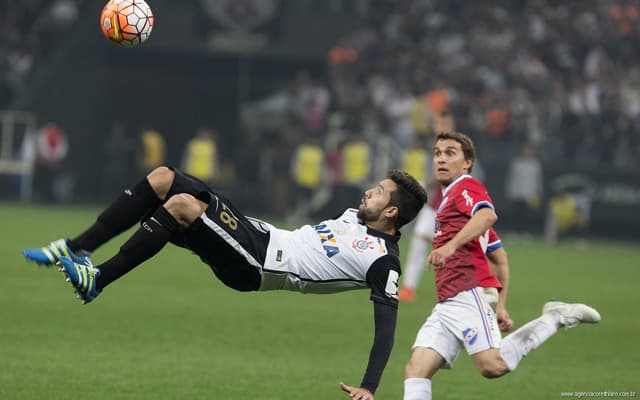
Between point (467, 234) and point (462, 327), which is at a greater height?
point (467, 234)

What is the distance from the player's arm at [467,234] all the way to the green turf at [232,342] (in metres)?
2.17

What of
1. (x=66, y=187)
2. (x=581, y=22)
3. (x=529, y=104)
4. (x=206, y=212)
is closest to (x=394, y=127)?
(x=529, y=104)

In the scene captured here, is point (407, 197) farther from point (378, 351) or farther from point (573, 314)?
point (573, 314)

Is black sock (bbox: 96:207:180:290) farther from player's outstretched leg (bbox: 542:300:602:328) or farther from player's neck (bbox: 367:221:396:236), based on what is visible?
player's outstretched leg (bbox: 542:300:602:328)

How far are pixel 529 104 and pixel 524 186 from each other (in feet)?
7.15

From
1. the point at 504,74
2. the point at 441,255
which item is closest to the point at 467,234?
the point at 441,255

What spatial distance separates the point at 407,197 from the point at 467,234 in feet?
2.69

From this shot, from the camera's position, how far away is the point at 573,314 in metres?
7.21

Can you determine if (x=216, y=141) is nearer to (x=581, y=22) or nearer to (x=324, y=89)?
(x=324, y=89)

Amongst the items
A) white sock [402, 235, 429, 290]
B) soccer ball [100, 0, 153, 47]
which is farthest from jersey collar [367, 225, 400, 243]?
white sock [402, 235, 429, 290]

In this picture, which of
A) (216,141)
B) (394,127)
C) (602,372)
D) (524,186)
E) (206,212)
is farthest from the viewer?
(216,141)

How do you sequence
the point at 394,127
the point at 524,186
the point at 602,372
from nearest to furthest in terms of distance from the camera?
the point at 602,372 < the point at 524,186 < the point at 394,127

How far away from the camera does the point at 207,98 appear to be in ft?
100

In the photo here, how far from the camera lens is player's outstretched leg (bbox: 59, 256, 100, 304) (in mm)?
6738
